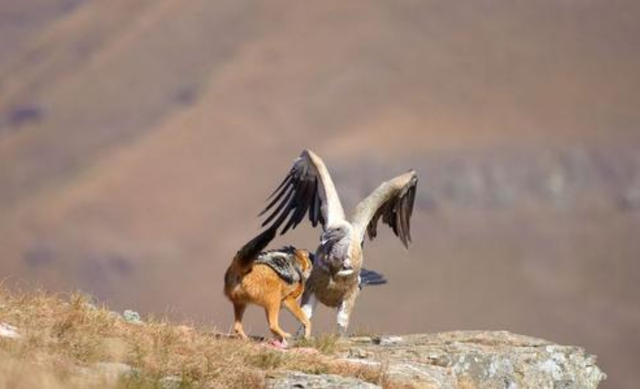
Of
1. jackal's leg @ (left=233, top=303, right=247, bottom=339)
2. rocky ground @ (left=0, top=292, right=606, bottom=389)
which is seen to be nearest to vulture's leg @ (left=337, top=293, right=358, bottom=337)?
rocky ground @ (left=0, top=292, right=606, bottom=389)

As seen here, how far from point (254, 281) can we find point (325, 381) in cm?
400

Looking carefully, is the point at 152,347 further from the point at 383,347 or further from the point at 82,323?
the point at 383,347

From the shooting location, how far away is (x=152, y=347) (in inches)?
515

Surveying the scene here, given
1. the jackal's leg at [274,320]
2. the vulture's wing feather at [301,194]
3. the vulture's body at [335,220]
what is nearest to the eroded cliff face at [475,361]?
the jackal's leg at [274,320]

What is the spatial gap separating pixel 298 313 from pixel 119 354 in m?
5.23

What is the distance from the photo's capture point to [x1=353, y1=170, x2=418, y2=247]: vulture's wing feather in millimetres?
18547

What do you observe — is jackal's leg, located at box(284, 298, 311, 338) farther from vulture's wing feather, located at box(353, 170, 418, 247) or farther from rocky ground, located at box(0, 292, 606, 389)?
vulture's wing feather, located at box(353, 170, 418, 247)

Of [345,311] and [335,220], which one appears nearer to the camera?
[345,311]

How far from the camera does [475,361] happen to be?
15.6 metres

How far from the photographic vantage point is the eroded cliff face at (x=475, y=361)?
14360 millimetres

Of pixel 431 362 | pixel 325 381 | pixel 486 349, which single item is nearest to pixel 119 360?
pixel 325 381

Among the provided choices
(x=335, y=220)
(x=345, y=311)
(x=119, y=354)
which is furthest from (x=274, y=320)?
(x=119, y=354)

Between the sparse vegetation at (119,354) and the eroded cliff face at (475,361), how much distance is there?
691 mm

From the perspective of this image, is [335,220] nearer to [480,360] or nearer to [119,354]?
[480,360]
